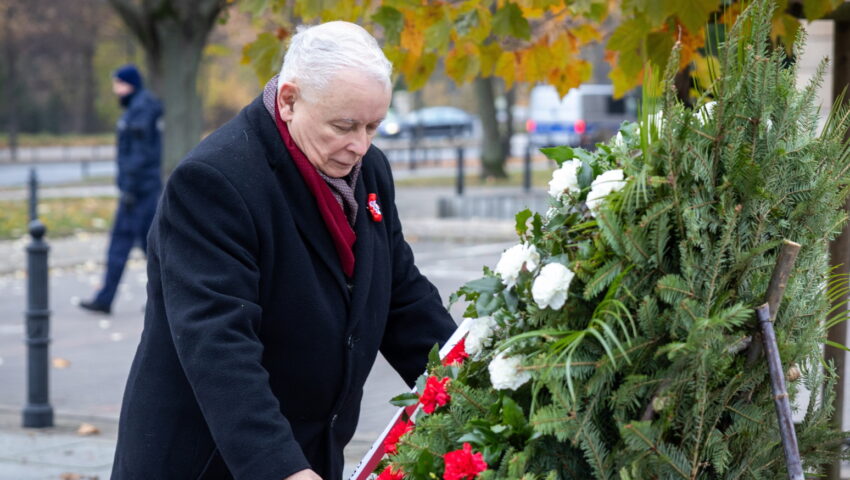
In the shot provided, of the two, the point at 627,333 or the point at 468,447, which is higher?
the point at 627,333

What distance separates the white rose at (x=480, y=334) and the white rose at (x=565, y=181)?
0.86 feet

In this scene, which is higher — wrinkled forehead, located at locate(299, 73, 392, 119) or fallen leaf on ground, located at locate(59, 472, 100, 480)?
wrinkled forehead, located at locate(299, 73, 392, 119)

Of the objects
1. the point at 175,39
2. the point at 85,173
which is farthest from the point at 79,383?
the point at 85,173

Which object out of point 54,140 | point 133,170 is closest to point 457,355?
point 133,170

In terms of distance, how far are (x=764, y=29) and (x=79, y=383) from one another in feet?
21.1

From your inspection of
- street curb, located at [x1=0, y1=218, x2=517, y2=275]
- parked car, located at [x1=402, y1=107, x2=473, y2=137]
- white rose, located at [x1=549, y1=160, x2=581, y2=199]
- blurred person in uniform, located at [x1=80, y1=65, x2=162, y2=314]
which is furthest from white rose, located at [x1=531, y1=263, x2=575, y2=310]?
parked car, located at [x1=402, y1=107, x2=473, y2=137]

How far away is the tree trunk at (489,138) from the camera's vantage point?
2700cm

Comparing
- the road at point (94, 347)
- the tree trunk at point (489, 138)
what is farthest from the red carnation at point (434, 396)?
the tree trunk at point (489, 138)

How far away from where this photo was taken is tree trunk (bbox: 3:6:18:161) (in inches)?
1541

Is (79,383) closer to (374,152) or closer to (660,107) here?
(374,152)

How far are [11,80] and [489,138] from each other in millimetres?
23686

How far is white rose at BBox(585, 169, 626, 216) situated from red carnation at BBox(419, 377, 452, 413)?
45cm

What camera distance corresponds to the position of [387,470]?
2234 mm

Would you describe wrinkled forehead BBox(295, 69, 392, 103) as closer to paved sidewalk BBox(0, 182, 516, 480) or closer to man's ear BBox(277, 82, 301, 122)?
man's ear BBox(277, 82, 301, 122)
